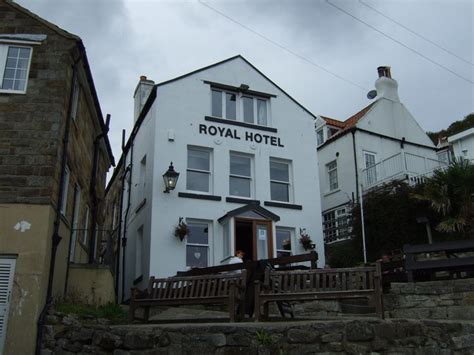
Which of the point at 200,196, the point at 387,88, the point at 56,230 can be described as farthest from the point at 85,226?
the point at 387,88

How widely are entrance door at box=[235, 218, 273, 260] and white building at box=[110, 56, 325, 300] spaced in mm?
34

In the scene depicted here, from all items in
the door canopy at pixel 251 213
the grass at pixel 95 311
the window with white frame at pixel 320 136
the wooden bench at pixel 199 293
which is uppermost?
the window with white frame at pixel 320 136

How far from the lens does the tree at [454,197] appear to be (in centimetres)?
Answer: 1709

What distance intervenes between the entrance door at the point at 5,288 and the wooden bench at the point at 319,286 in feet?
15.2

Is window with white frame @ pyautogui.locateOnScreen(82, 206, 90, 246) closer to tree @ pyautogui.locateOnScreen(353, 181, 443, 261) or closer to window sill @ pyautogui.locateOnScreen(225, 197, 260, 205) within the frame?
window sill @ pyautogui.locateOnScreen(225, 197, 260, 205)

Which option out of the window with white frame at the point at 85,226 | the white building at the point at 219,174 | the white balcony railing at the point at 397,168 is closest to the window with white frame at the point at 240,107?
the white building at the point at 219,174

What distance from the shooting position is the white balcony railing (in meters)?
21.8

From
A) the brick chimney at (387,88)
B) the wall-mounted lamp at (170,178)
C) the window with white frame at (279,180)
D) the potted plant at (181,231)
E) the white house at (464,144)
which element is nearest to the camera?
the potted plant at (181,231)

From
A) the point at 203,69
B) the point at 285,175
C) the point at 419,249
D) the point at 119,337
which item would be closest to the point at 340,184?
the point at 285,175

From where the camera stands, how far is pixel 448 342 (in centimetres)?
945

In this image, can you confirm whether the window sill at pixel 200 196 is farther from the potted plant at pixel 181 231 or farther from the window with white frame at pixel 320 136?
the window with white frame at pixel 320 136

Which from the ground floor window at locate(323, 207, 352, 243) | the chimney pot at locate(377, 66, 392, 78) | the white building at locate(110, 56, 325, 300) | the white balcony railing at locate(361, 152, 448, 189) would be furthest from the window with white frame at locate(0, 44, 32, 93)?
the chimney pot at locate(377, 66, 392, 78)

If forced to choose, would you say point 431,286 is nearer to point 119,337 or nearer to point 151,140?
point 119,337

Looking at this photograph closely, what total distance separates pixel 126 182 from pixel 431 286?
46.7 ft
